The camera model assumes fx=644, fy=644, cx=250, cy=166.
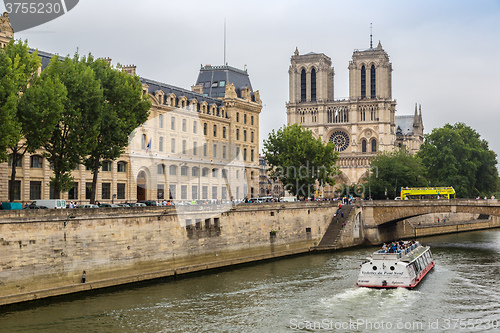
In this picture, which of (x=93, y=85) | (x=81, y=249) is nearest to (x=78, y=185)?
(x=93, y=85)

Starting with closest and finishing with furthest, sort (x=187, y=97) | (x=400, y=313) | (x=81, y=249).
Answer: (x=400, y=313) < (x=81, y=249) < (x=187, y=97)

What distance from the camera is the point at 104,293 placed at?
44.7 m

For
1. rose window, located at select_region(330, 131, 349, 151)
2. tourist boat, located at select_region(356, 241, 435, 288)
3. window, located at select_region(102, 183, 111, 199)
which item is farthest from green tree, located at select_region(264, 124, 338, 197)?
rose window, located at select_region(330, 131, 349, 151)

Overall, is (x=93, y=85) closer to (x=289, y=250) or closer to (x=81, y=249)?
(x=81, y=249)

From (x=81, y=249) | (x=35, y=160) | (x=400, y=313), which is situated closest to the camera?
(x=400, y=313)

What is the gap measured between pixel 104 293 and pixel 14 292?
247 inches

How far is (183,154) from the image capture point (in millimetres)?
87562

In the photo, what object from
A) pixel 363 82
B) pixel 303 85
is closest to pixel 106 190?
pixel 303 85

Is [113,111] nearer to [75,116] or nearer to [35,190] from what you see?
[75,116]

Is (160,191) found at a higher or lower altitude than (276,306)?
higher

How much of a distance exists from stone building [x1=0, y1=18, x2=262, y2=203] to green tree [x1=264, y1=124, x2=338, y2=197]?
6.21 meters

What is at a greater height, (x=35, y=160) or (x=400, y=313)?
(x=35, y=160)

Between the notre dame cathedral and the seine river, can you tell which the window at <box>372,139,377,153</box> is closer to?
the notre dame cathedral

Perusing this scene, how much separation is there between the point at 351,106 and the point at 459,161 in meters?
58.6
